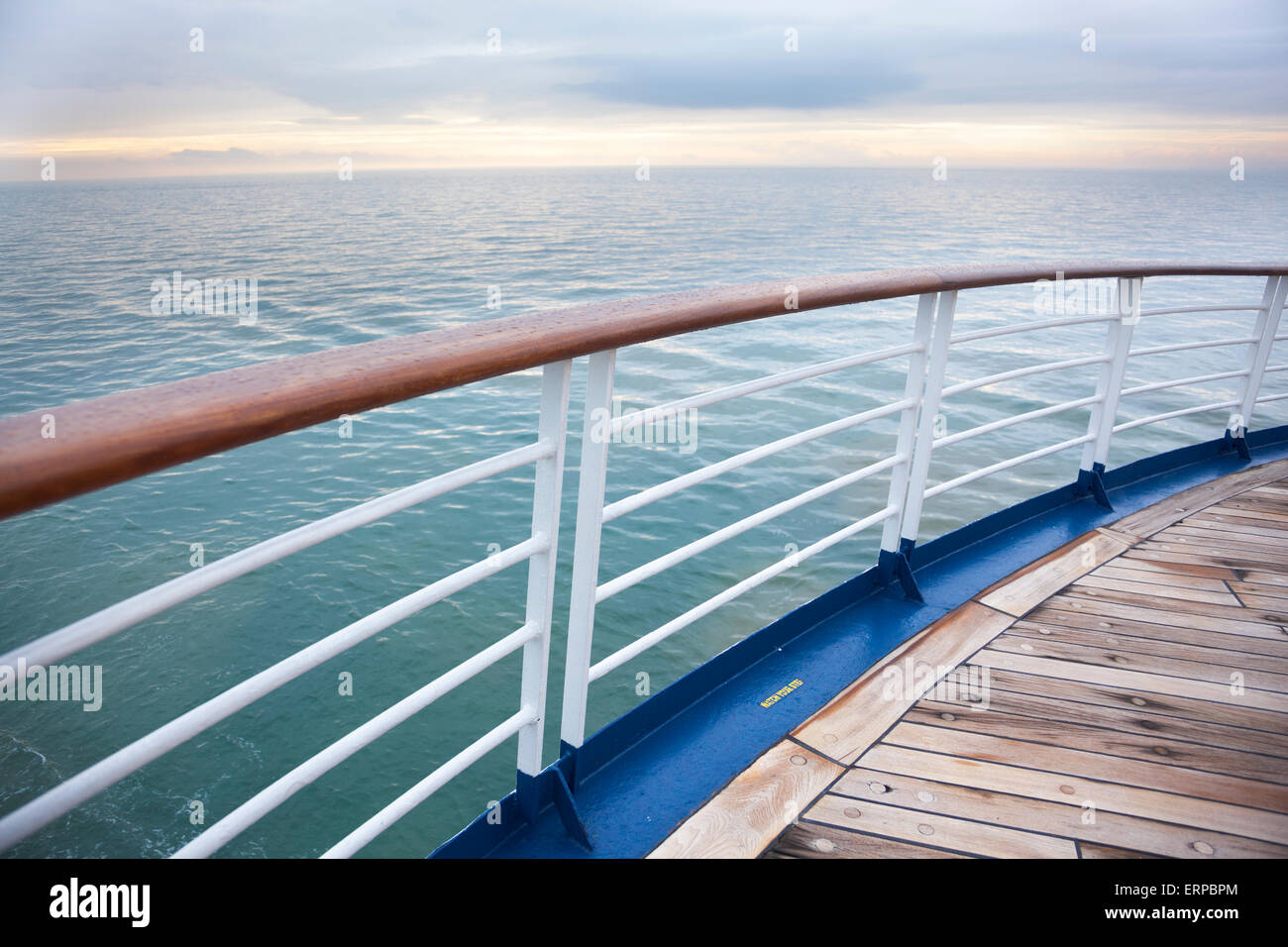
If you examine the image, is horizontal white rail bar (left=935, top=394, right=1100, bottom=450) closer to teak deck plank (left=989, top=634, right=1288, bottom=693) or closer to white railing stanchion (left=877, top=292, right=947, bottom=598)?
white railing stanchion (left=877, top=292, right=947, bottom=598)

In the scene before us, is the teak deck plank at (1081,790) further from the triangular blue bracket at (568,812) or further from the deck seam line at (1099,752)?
the triangular blue bracket at (568,812)

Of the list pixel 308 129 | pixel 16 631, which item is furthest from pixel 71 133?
pixel 16 631

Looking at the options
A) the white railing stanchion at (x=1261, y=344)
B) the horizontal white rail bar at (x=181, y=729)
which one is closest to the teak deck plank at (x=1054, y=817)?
the horizontal white rail bar at (x=181, y=729)

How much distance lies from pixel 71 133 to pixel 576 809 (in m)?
153

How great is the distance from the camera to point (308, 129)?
93.3 metres

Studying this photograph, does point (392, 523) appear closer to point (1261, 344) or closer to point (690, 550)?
point (690, 550)

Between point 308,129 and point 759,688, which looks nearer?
point 759,688

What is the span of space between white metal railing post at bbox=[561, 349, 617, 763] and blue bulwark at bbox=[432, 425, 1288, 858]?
0.12 metres

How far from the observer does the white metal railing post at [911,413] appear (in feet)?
6.30

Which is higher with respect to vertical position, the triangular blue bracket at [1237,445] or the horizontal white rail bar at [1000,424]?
the horizontal white rail bar at [1000,424]

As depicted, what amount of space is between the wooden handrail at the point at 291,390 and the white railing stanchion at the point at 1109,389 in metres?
1.72

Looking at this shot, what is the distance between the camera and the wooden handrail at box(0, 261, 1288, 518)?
60 centimetres

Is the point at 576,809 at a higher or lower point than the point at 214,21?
lower
